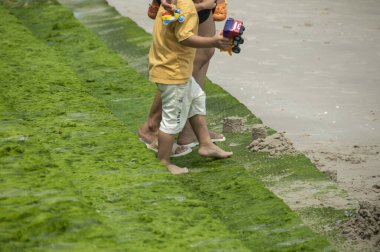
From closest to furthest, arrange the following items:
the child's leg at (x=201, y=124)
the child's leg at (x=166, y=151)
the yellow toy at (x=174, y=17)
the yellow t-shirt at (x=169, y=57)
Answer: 1. the yellow toy at (x=174, y=17)
2. the yellow t-shirt at (x=169, y=57)
3. the child's leg at (x=166, y=151)
4. the child's leg at (x=201, y=124)

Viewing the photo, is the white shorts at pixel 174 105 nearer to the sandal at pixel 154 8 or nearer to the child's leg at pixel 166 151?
the child's leg at pixel 166 151

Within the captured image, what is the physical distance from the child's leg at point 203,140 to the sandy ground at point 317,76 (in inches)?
29.1

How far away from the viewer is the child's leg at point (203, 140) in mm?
6867

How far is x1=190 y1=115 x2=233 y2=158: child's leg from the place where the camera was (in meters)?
6.87

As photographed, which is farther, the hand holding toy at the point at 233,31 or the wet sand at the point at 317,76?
the wet sand at the point at 317,76

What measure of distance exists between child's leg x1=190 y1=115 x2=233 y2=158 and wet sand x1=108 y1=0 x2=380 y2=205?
767mm

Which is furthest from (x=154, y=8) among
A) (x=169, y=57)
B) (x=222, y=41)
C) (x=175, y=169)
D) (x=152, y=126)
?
(x=175, y=169)

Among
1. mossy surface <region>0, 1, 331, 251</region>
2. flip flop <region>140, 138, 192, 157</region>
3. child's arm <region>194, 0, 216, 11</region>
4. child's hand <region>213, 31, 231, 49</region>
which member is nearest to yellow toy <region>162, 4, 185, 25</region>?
child's hand <region>213, 31, 231, 49</region>

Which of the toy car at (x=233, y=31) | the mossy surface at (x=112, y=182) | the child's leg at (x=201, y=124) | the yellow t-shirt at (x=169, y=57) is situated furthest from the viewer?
the child's leg at (x=201, y=124)

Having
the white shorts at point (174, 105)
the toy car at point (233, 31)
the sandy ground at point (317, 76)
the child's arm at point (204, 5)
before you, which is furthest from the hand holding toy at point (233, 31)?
the sandy ground at point (317, 76)

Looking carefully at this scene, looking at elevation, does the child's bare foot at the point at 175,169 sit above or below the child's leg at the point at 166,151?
below

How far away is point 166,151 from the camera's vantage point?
668 cm

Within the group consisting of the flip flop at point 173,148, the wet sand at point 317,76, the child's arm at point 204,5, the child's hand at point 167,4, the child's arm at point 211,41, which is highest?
the child's hand at point 167,4

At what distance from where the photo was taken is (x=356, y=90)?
9.55 m
